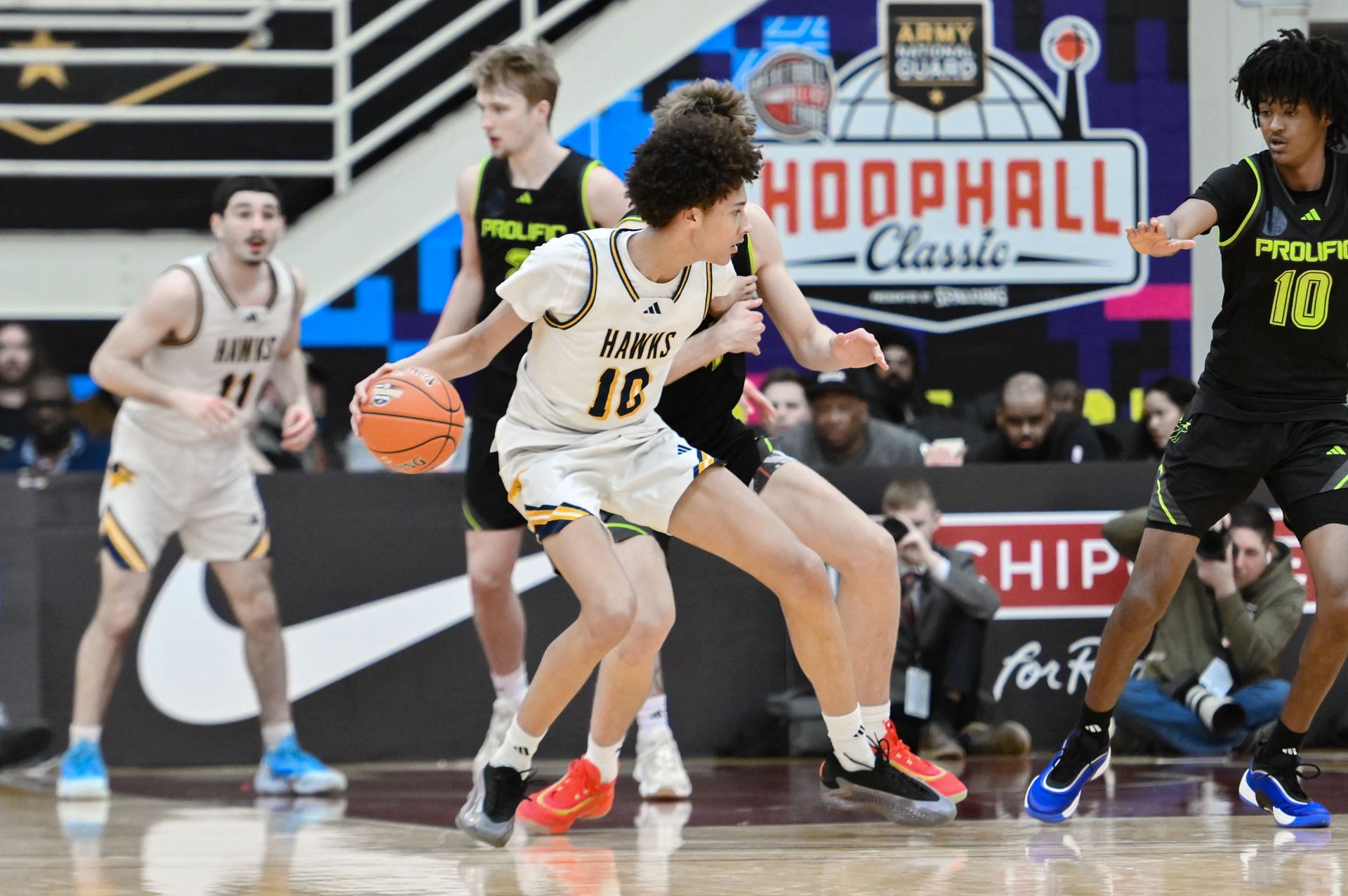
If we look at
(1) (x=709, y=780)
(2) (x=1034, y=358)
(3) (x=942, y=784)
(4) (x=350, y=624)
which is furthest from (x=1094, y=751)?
(2) (x=1034, y=358)

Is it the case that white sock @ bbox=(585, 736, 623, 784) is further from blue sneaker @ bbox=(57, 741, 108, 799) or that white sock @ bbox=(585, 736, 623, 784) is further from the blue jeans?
the blue jeans

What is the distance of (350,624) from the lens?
684 centimetres

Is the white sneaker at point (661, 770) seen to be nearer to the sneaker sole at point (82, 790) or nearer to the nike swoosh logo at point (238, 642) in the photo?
the nike swoosh logo at point (238, 642)

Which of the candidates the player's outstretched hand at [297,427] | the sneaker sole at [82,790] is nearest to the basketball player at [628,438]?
the player's outstretched hand at [297,427]

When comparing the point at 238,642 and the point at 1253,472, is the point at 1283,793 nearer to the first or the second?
the point at 1253,472

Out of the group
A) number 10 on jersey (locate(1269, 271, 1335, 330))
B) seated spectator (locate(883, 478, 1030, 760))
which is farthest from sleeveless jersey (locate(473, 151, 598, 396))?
number 10 on jersey (locate(1269, 271, 1335, 330))

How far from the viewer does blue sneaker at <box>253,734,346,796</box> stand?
19.8 feet

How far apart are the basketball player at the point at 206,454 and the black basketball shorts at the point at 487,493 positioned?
2.70ft

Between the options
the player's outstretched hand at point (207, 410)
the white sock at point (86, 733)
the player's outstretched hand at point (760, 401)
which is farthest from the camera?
the white sock at point (86, 733)

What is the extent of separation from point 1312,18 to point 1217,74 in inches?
22.1

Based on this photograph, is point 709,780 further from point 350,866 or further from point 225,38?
point 225,38

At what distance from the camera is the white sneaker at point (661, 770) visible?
5680mm

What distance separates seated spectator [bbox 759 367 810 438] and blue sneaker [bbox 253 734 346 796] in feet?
8.02

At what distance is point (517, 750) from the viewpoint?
Answer: 455cm
